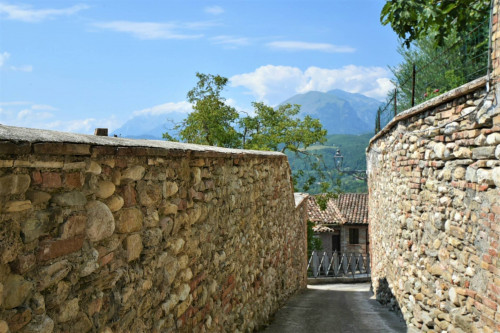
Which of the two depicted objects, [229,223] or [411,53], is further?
[411,53]

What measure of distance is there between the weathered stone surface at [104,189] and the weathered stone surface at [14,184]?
464mm

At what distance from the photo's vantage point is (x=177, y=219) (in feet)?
10.3

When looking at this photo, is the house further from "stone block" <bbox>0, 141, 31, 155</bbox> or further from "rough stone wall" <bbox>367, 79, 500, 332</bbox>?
"stone block" <bbox>0, 141, 31, 155</bbox>

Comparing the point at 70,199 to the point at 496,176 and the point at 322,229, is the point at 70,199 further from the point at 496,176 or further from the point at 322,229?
the point at 322,229

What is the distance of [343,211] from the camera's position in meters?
26.8

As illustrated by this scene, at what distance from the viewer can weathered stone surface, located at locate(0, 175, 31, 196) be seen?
164 centimetres

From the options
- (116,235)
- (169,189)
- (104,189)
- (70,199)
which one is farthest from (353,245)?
(70,199)

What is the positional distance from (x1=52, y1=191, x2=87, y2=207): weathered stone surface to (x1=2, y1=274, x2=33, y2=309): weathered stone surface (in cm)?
36

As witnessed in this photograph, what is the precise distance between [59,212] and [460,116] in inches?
160

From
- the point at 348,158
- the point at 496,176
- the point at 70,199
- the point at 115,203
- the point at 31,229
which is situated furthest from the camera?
the point at 348,158

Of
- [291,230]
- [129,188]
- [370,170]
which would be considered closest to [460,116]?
[129,188]

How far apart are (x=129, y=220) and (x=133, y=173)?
0.27 m

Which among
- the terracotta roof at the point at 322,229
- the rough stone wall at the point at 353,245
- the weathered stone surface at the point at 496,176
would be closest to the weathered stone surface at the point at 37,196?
the weathered stone surface at the point at 496,176

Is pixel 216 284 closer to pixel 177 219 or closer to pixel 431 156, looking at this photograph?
pixel 177 219
